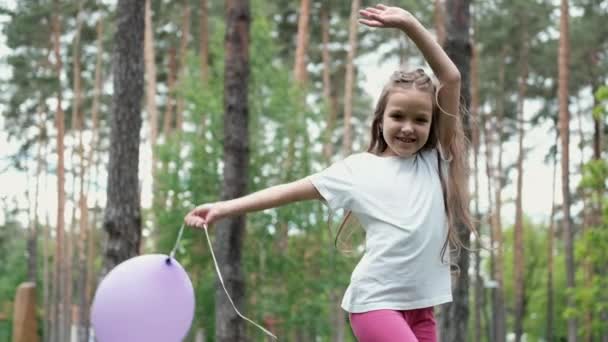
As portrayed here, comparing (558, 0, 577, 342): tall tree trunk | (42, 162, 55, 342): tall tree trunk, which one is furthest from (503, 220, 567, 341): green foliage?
(42, 162, 55, 342): tall tree trunk

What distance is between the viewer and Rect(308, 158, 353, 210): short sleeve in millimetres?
3295

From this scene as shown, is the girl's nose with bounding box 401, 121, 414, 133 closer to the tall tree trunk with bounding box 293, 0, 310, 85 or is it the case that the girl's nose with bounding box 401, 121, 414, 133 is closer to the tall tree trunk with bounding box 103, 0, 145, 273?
the tall tree trunk with bounding box 103, 0, 145, 273

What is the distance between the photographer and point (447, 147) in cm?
338

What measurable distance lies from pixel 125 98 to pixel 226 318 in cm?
304

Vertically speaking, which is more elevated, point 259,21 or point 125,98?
point 259,21

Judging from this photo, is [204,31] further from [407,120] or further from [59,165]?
[407,120]

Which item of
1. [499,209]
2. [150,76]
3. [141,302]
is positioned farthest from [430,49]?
[499,209]

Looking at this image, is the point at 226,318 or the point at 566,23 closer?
the point at 226,318

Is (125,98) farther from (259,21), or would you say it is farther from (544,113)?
(544,113)

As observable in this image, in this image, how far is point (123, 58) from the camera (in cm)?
886

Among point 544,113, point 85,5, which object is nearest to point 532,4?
point 544,113

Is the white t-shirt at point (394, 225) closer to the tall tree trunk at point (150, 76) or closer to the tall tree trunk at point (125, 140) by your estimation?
the tall tree trunk at point (125, 140)

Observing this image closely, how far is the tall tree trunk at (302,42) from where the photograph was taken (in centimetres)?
2398

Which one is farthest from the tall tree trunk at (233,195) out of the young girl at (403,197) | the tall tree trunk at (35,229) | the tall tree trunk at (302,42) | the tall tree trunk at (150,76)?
the tall tree trunk at (35,229)
